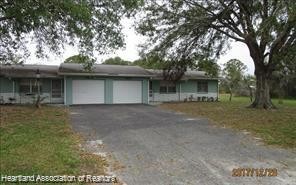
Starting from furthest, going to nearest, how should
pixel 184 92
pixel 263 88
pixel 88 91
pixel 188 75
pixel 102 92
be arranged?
pixel 188 75 → pixel 184 92 → pixel 102 92 → pixel 88 91 → pixel 263 88

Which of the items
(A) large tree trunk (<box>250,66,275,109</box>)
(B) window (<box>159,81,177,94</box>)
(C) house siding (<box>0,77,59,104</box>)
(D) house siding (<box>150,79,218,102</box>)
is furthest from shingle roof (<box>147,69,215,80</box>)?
(C) house siding (<box>0,77,59,104</box>)

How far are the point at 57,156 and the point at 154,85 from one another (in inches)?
795

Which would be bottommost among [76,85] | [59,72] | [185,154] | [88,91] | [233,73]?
[185,154]

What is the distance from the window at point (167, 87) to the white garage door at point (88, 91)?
5716 millimetres

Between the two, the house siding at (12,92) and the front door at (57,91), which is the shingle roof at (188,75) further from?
the house siding at (12,92)

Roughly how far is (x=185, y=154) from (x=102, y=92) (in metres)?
16.9

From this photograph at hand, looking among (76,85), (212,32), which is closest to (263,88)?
(212,32)

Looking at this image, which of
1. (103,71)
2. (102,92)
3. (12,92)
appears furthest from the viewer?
(103,71)

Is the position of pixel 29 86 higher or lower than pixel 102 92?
higher

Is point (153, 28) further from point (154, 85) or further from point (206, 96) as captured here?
point (206, 96)

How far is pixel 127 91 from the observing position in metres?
24.4

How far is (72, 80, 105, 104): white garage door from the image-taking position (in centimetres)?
2298

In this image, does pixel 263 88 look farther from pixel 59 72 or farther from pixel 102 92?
pixel 59 72

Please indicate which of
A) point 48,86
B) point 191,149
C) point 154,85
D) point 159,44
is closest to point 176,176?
point 191,149
